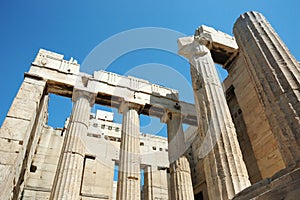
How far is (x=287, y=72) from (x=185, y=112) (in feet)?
32.1

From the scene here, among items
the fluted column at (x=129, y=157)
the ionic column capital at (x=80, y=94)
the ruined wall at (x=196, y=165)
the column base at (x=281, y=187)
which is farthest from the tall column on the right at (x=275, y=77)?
the ruined wall at (x=196, y=165)

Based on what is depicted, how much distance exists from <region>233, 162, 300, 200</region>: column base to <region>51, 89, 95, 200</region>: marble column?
7648 millimetres

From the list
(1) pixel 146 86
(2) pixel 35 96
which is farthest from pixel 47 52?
(1) pixel 146 86

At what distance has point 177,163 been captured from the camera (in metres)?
12.5

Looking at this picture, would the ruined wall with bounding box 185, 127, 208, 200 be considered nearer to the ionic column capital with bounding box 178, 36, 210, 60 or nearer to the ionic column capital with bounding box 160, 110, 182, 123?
the ionic column capital with bounding box 160, 110, 182, 123

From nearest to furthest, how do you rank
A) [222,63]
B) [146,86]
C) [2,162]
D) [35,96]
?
[2,162]
[35,96]
[222,63]
[146,86]

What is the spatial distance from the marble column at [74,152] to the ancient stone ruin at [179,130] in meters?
0.05

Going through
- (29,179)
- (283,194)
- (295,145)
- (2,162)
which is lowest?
(283,194)

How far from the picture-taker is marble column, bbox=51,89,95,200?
956 cm

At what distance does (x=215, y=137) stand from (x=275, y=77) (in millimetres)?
2875

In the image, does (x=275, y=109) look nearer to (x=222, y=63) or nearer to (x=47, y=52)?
(x=222, y=63)

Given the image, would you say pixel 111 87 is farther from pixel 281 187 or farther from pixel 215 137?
pixel 281 187

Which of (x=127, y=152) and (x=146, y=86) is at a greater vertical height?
(x=146, y=86)

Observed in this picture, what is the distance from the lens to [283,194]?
3.33 m
